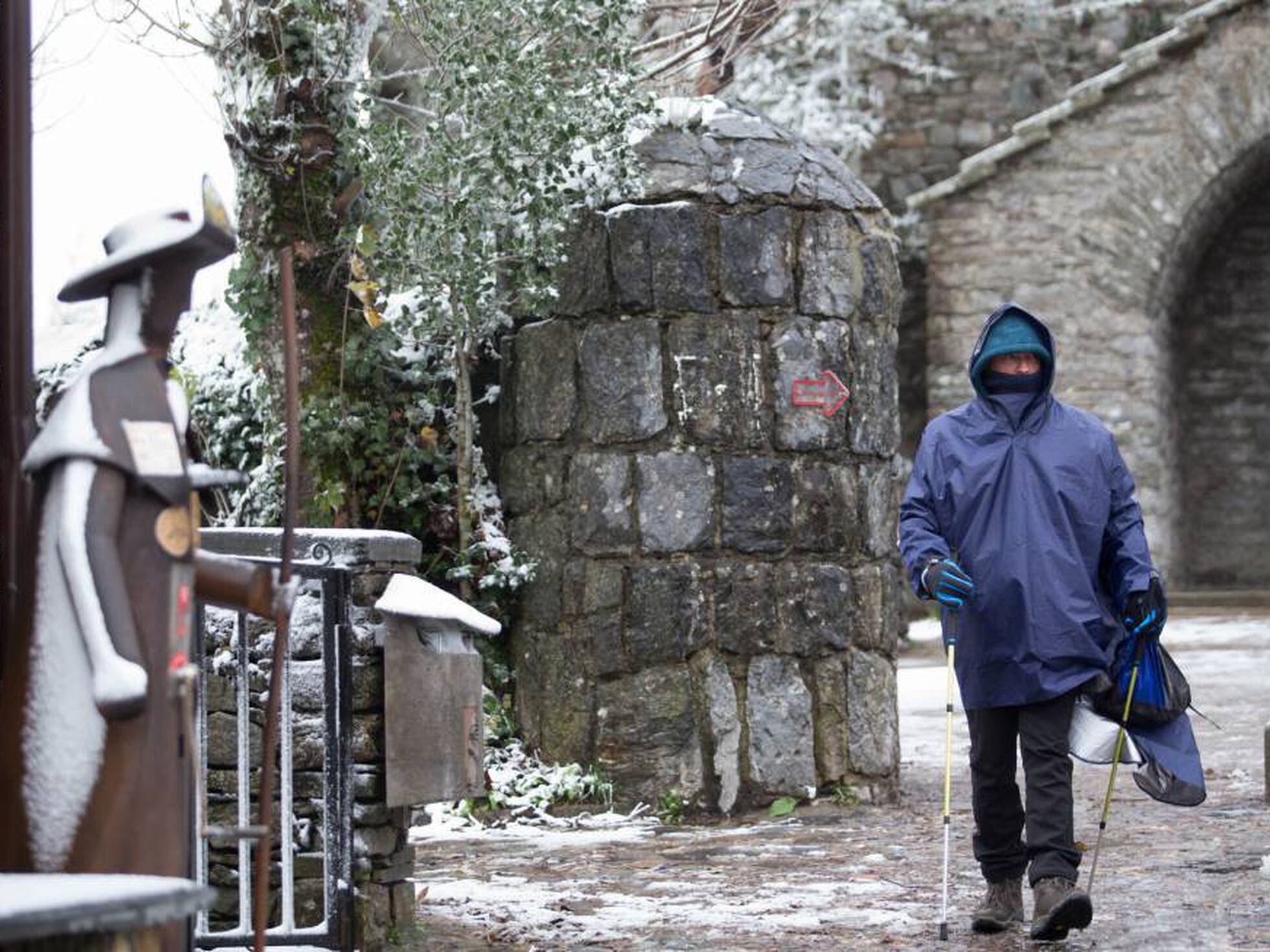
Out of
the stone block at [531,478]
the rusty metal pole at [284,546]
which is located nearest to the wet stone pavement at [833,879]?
the stone block at [531,478]

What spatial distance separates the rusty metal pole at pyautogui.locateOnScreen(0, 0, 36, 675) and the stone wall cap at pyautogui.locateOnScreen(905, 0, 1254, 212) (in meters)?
13.3

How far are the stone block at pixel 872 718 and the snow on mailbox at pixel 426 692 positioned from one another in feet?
8.97

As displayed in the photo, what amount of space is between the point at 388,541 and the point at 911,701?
6431mm

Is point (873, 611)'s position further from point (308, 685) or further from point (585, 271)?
point (308, 685)

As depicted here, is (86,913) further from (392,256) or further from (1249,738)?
(1249,738)

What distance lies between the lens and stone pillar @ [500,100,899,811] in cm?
802

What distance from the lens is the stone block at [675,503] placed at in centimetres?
805

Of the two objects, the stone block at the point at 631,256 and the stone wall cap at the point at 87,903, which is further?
the stone block at the point at 631,256

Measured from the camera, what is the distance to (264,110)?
27.1 ft

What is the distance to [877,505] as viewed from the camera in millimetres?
8477

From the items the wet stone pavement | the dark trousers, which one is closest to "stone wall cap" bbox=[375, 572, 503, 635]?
the wet stone pavement

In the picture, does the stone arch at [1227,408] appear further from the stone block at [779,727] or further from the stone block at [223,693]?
the stone block at [223,693]

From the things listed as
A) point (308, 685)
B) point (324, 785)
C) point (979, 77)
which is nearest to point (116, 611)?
point (324, 785)

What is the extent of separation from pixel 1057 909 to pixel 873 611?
332 centimetres
